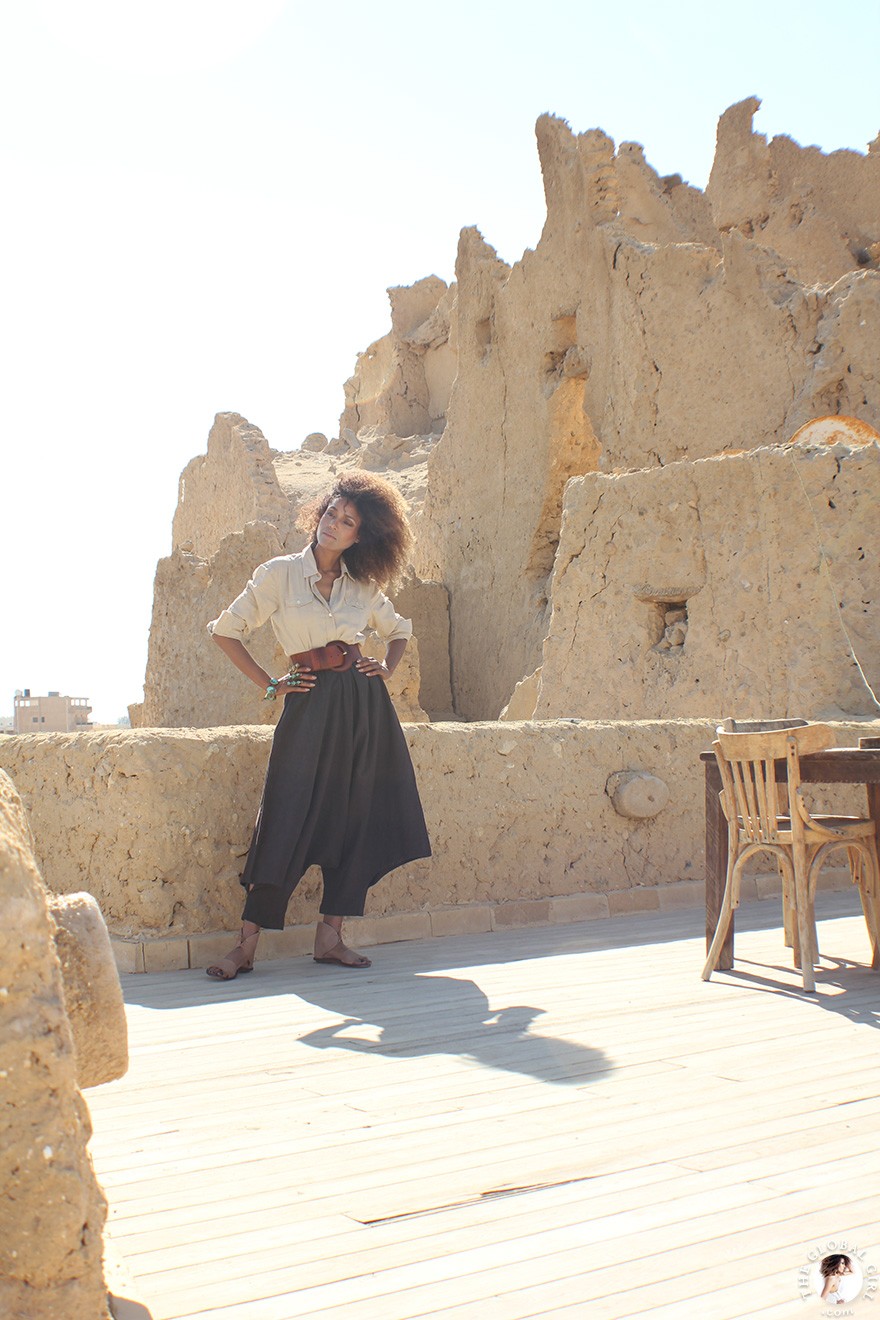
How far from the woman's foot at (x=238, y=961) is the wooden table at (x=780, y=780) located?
1.48 metres

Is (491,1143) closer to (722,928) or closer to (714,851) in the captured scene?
(722,928)

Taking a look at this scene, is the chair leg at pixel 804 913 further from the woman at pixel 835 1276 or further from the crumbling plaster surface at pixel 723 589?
the crumbling plaster surface at pixel 723 589

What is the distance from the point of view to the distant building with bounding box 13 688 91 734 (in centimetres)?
3119

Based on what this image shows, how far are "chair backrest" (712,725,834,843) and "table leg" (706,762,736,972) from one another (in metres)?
0.19

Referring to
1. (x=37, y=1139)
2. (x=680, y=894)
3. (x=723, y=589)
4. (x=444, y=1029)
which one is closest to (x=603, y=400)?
(x=723, y=589)

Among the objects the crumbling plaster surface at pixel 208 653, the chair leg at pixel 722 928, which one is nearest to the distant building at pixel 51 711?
the crumbling plaster surface at pixel 208 653

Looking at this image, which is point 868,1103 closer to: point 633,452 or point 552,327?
point 633,452

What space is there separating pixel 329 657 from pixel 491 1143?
7.07ft

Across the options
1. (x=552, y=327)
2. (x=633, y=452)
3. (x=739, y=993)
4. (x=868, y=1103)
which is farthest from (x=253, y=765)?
(x=552, y=327)

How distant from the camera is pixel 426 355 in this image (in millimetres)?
27438

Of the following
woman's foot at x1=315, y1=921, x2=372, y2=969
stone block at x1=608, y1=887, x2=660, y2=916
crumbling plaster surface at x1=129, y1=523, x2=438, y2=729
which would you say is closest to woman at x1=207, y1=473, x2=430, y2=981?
woman's foot at x1=315, y1=921, x2=372, y2=969

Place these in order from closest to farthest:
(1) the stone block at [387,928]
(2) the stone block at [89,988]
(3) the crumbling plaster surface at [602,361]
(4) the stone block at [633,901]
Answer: (2) the stone block at [89,988]
(1) the stone block at [387,928]
(4) the stone block at [633,901]
(3) the crumbling plaster surface at [602,361]

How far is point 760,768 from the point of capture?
3969 mm

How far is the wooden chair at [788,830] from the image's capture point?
12.8ft
